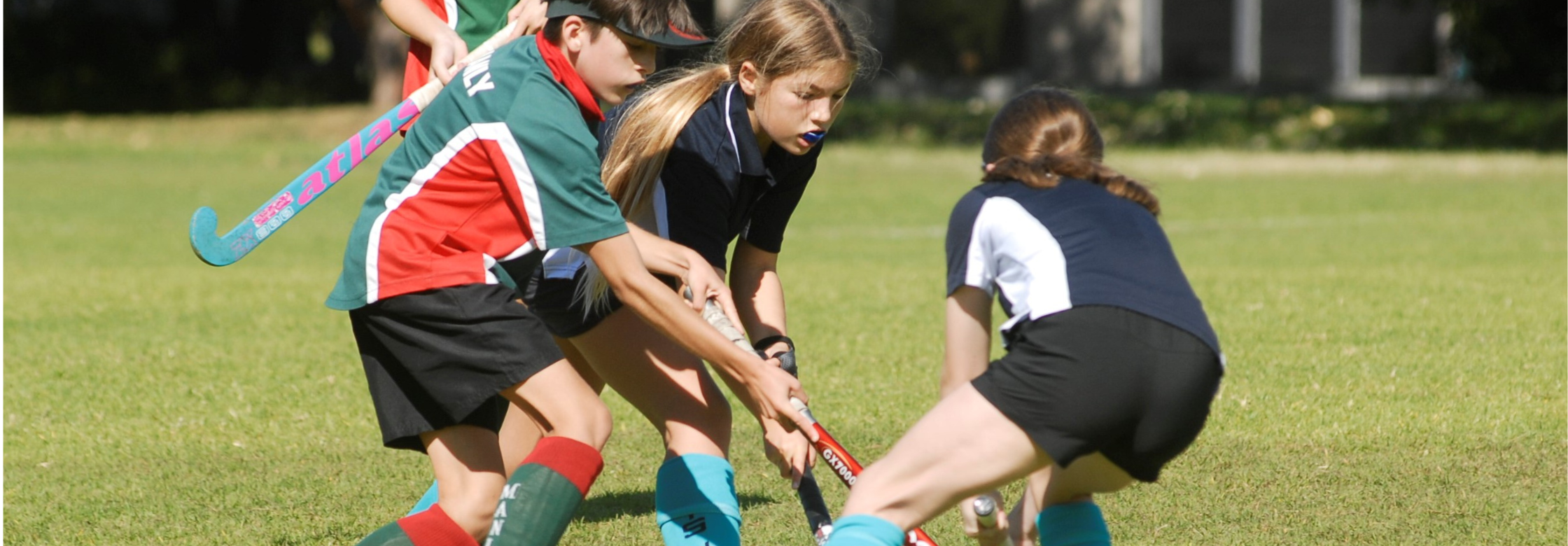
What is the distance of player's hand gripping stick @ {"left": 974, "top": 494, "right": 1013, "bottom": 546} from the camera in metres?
3.13

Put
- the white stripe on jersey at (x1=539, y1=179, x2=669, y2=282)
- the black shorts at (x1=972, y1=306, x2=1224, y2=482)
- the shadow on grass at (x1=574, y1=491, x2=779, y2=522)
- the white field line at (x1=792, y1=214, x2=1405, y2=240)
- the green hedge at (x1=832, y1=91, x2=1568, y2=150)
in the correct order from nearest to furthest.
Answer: the black shorts at (x1=972, y1=306, x2=1224, y2=482), the white stripe on jersey at (x1=539, y1=179, x2=669, y2=282), the shadow on grass at (x1=574, y1=491, x2=779, y2=522), the white field line at (x1=792, y1=214, x2=1405, y2=240), the green hedge at (x1=832, y1=91, x2=1568, y2=150)

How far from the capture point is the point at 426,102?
359cm

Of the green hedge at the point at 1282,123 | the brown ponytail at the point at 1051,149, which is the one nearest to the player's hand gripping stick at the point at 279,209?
the brown ponytail at the point at 1051,149

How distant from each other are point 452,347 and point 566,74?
58cm

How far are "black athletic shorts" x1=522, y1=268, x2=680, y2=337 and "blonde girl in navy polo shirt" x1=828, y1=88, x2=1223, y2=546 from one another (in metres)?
0.93

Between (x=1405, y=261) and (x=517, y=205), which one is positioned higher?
(x=517, y=205)

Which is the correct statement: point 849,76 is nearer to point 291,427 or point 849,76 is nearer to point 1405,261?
point 291,427

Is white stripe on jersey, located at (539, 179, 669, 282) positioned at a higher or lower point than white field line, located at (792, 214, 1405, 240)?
higher

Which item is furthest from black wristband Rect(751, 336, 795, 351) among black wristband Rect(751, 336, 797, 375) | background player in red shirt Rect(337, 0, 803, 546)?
background player in red shirt Rect(337, 0, 803, 546)

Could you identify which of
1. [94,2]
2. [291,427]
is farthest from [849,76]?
[94,2]

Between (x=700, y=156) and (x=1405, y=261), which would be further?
(x=1405, y=261)

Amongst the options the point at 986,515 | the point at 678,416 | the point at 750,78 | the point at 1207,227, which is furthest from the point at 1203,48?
the point at 986,515

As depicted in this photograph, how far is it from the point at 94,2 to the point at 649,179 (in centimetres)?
3210

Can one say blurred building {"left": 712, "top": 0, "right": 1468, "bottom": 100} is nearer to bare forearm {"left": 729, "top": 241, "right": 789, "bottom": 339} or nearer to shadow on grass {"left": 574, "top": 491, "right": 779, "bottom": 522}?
shadow on grass {"left": 574, "top": 491, "right": 779, "bottom": 522}
